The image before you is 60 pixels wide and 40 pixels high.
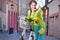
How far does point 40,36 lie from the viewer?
337cm

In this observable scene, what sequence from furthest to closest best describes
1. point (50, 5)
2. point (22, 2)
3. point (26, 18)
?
point (22, 2), point (50, 5), point (26, 18)

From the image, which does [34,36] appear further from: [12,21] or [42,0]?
[42,0]

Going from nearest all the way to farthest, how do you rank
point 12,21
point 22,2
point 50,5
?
1. point 12,21
2. point 50,5
3. point 22,2

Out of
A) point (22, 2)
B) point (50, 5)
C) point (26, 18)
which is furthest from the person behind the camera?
point (22, 2)

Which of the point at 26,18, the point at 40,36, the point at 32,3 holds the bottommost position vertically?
the point at 40,36

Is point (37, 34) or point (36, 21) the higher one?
point (36, 21)

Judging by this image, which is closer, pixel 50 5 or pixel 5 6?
pixel 50 5

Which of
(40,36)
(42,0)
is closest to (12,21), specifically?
(42,0)

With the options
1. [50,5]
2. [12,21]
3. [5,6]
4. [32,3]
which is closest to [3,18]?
[5,6]

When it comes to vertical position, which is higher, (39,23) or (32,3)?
(32,3)

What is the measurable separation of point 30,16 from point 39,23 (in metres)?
0.17

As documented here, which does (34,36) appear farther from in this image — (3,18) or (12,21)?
(3,18)

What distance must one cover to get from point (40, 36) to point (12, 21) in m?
9.17

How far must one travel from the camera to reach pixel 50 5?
13.3 m
